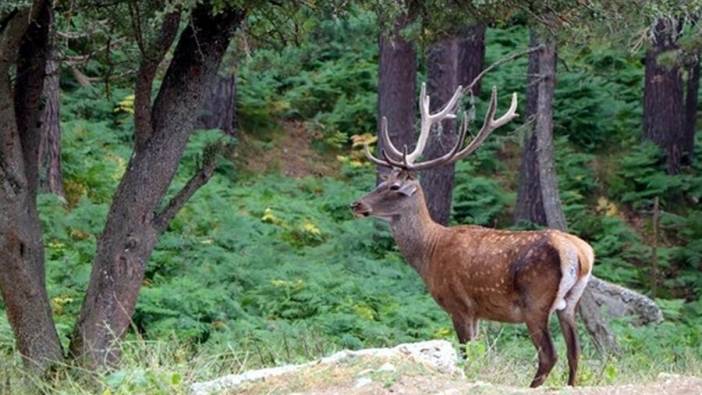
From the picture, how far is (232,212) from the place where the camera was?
1777cm

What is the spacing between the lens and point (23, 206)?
8.69m

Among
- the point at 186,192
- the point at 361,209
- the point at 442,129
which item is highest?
the point at 442,129

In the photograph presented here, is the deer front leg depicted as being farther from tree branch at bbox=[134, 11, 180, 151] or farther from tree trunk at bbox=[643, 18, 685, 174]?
tree trunk at bbox=[643, 18, 685, 174]

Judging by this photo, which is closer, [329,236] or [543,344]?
[543,344]

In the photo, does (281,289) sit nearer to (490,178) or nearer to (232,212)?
(232,212)

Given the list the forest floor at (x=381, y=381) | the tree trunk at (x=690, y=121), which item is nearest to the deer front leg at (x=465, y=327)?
the forest floor at (x=381, y=381)

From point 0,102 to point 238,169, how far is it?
483 inches

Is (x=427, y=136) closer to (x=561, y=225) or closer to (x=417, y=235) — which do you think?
(x=417, y=235)

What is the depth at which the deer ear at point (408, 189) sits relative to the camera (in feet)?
34.8

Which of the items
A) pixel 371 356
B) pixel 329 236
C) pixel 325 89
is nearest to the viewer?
pixel 371 356

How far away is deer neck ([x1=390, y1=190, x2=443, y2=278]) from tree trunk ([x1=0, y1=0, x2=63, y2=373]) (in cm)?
300

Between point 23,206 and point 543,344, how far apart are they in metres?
3.64

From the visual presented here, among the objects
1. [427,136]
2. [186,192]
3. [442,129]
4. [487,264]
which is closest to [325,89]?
[442,129]

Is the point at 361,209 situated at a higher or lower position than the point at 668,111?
lower
